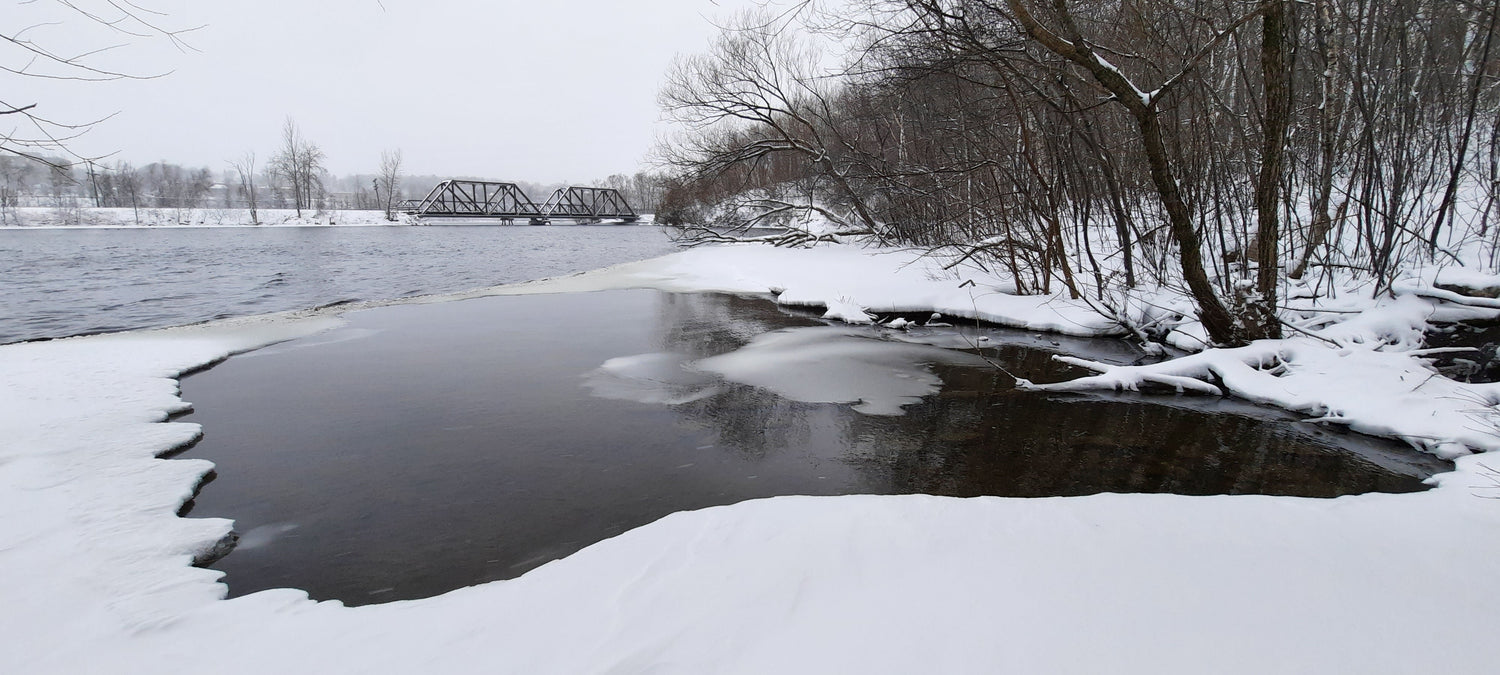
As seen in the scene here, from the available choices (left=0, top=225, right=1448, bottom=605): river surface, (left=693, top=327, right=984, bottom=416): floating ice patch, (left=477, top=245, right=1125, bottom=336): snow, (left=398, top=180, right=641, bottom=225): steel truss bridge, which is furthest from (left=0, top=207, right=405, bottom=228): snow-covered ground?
(left=693, top=327, right=984, bottom=416): floating ice patch

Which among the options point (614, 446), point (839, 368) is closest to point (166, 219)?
point (839, 368)

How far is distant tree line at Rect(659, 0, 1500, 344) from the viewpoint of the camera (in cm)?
618

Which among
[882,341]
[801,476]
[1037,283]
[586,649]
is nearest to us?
[586,649]

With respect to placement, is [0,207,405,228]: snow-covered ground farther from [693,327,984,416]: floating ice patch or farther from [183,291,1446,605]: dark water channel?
[693,327,984,416]: floating ice patch

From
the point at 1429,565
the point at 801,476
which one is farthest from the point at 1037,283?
the point at 1429,565

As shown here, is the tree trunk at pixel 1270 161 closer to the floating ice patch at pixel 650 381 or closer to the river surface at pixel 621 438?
the river surface at pixel 621 438

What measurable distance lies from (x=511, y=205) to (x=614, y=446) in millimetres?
76549

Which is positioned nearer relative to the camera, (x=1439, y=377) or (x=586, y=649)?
(x=586, y=649)

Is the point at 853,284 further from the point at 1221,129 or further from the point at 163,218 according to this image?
the point at 163,218

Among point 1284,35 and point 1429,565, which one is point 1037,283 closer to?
point 1284,35

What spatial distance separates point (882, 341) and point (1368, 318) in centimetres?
497

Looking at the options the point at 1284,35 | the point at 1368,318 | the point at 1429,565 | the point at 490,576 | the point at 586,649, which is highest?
the point at 1284,35

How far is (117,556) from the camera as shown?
3154mm

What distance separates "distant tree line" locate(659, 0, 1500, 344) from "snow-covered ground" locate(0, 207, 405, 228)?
61725 millimetres
